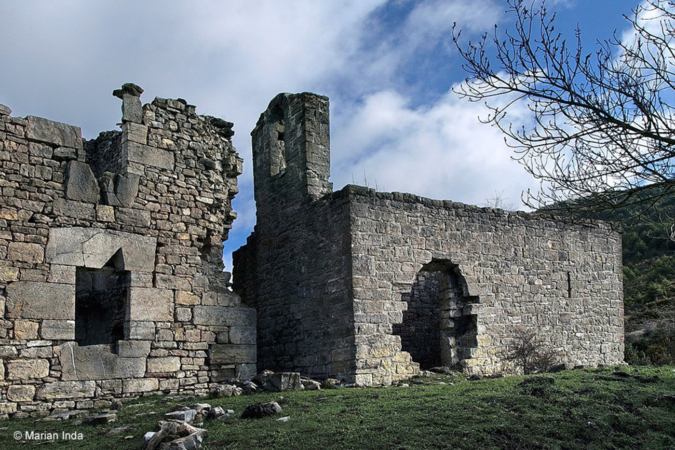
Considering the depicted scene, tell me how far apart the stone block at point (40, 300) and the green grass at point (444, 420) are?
5.03 feet

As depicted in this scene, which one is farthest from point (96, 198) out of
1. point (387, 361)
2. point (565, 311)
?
point (565, 311)

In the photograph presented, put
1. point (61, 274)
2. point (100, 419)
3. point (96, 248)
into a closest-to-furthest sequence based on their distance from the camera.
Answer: point (100, 419) → point (61, 274) → point (96, 248)

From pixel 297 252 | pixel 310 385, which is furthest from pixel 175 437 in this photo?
pixel 297 252

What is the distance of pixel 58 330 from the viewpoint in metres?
9.70

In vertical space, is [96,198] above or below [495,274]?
above

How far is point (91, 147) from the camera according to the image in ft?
40.9

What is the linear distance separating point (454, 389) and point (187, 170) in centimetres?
589

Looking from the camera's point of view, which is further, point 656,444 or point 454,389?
point 454,389

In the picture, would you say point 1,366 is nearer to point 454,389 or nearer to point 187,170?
point 187,170

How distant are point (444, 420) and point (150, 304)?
17.6 feet

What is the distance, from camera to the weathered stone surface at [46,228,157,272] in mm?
9898

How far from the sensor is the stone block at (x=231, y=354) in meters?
11.2

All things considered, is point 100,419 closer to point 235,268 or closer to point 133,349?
point 133,349

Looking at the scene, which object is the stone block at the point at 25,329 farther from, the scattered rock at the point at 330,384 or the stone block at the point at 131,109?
the scattered rock at the point at 330,384
